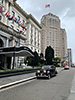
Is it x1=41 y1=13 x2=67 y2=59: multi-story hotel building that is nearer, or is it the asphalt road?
the asphalt road

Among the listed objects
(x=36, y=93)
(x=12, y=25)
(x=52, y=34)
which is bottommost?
(x=36, y=93)

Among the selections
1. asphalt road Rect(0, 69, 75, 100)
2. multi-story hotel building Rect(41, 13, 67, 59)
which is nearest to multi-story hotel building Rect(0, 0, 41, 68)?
multi-story hotel building Rect(41, 13, 67, 59)

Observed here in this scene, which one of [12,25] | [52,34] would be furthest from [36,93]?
[52,34]

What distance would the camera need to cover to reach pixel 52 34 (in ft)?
410

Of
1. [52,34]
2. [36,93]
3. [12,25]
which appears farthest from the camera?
[52,34]

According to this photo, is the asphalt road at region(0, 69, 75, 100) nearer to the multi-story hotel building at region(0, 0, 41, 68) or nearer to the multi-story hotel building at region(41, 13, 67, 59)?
the multi-story hotel building at region(0, 0, 41, 68)

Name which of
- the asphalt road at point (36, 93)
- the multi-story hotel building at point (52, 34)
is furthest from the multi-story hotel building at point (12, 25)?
the asphalt road at point (36, 93)

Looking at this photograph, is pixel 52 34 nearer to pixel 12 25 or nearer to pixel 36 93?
pixel 12 25

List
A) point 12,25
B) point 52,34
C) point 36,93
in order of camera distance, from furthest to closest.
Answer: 1. point 52,34
2. point 12,25
3. point 36,93

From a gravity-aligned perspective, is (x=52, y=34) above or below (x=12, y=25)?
above

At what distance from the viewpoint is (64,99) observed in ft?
32.9

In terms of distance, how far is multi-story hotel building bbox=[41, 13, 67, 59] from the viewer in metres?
117

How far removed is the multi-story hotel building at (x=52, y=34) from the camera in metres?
117

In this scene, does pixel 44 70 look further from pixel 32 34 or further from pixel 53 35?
pixel 53 35
